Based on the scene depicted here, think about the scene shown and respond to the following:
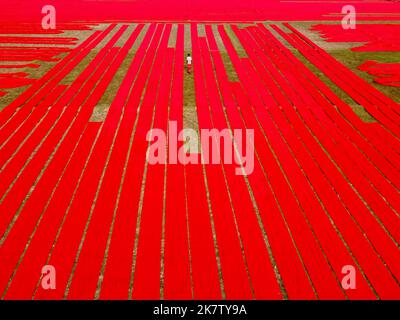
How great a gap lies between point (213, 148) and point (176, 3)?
26.7 metres

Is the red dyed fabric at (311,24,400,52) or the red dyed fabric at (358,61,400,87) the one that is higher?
the red dyed fabric at (311,24,400,52)

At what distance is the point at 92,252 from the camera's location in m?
6.73

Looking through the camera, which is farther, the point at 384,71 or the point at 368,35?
the point at 368,35

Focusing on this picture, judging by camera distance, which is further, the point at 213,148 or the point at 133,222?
the point at 213,148

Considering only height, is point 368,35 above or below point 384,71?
above

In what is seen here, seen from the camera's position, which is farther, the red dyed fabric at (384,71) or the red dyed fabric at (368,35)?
the red dyed fabric at (368,35)

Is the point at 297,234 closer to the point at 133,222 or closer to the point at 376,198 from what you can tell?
the point at 376,198

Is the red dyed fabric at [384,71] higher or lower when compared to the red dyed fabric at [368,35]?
lower

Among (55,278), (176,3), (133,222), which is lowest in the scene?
(55,278)

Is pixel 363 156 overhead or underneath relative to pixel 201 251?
overhead

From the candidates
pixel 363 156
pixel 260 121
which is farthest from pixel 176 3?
pixel 363 156

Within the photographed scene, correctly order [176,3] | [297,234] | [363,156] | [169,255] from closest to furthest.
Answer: [169,255] → [297,234] → [363,156] → [176,3]

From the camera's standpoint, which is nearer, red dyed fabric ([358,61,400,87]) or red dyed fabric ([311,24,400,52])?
red dyed fabric ([358,61,400,87])
